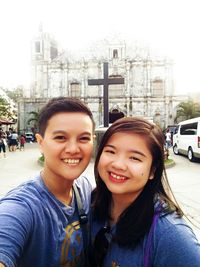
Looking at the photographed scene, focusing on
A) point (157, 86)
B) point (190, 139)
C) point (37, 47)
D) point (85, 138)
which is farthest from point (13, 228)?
point (37, 47)

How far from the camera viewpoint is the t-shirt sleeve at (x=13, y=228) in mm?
1302

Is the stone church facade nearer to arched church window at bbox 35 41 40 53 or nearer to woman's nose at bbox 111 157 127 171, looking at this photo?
arched church window at bbox 35 41 40 53

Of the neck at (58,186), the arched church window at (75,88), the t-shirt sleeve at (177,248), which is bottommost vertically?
the t-shirt sleeve at (177,248)

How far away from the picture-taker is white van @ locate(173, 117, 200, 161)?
12492 millimetres

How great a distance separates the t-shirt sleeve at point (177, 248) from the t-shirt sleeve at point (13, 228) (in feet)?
2.16

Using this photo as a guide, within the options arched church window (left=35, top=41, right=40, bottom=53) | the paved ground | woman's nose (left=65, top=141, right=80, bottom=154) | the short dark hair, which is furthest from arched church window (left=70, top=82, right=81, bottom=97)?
woman's nose (left=65, top=141, right=80, bottom=154)

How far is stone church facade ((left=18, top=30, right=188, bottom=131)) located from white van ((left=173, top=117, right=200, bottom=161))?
20776 millimetres

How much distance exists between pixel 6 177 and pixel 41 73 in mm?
31624

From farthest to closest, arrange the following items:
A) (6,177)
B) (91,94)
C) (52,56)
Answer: (52,56)
(91,94)
(6,177)

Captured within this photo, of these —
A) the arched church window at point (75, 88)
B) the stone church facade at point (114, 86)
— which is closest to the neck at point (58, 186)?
the stone church facade at point (114, 86)

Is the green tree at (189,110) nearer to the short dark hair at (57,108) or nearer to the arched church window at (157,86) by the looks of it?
the arched church window at (157,86)

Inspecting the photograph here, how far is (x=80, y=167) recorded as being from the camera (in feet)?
5.77

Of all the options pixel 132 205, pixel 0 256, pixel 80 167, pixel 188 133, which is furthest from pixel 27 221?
pixel 188 133

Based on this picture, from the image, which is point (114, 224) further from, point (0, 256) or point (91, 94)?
point (91, 94)
